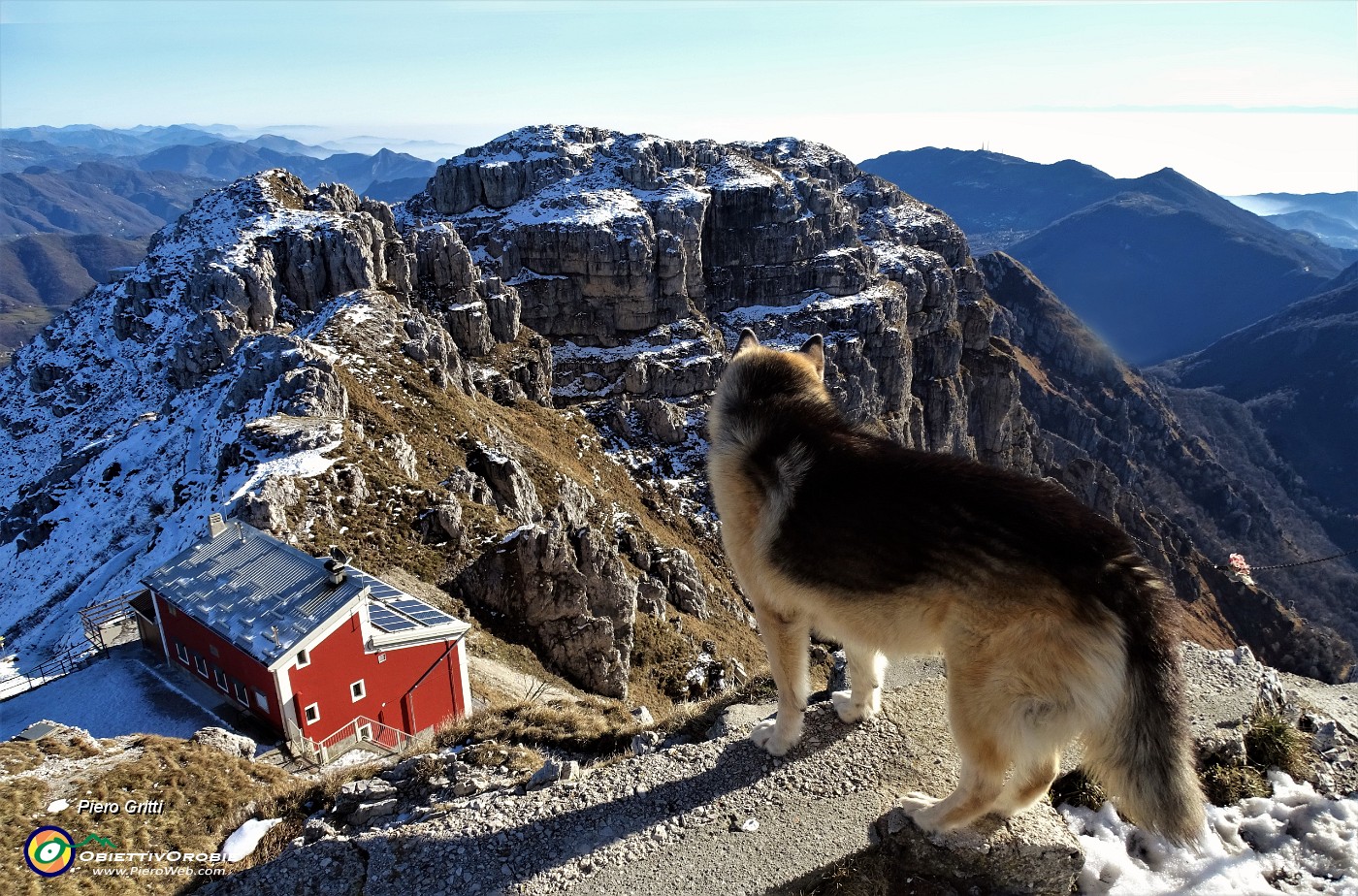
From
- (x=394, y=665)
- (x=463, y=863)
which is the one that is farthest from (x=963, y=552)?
(x=394, y=665)

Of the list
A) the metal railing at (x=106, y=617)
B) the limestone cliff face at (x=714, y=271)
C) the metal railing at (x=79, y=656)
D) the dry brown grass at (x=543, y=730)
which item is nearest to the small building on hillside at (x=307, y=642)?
the metal railing at (x=79, y=656)

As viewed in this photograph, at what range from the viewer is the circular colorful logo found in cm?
805

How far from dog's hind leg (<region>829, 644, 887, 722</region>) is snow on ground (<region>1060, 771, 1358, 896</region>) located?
183 centimetres

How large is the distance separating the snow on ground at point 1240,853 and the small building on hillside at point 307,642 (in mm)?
16122

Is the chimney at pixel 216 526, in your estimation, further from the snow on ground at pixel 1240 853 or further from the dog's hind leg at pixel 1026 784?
the snow on ground at pixel 1240 853

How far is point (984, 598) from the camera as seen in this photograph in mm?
4863

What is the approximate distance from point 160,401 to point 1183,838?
69.1 m

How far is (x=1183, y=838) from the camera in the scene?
4770 mm

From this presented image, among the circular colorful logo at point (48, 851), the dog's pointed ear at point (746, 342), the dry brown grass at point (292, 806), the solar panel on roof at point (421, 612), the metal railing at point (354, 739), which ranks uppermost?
the dog's pointed ear at point (746, 342)

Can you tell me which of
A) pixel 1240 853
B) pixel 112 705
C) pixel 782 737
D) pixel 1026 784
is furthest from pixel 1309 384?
pixel 112 705

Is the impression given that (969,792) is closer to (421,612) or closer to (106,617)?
(421,612)

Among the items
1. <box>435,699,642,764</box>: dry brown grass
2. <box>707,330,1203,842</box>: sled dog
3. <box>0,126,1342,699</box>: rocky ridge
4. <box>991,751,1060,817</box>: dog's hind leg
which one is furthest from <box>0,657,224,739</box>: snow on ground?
<box>991,751,1060,817</box>: dog's hind leg

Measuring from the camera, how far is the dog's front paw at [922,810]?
5.84 meters

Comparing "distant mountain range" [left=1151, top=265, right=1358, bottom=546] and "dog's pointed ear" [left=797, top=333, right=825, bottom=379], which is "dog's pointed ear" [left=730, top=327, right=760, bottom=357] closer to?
"dog's pointed ear" [left=797, top=333, right=825, bottom=379]
